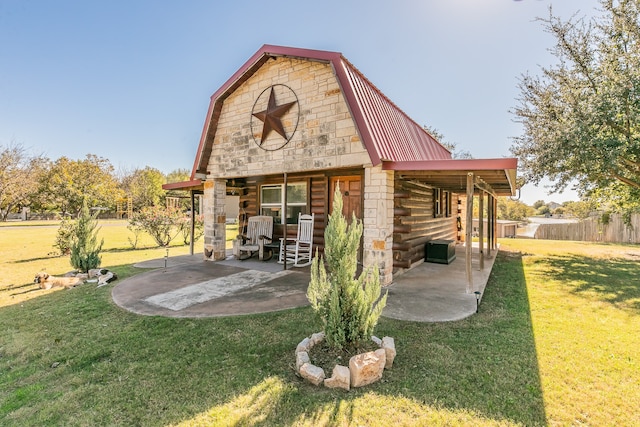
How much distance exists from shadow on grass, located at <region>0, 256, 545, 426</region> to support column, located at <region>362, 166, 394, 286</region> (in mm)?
1806

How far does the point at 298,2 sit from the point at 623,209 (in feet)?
54.0

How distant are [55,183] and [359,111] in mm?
38707

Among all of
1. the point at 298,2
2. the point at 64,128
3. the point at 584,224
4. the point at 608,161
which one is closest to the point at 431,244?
the point at 608,161

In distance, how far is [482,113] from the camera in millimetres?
15055

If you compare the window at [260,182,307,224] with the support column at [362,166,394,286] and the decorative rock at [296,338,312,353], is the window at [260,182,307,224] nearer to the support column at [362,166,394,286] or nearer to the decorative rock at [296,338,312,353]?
the support column at [362,166,394,286]

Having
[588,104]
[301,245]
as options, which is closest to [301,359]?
[301,245]

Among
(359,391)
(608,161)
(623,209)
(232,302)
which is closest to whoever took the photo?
(359,391)

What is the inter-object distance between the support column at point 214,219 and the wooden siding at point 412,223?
523 cm

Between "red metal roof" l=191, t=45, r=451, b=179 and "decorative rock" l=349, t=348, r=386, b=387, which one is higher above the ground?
"red metal roof" l=191, t=45, r=451, b=179

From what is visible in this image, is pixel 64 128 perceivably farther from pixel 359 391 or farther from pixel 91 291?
pixel 359 391

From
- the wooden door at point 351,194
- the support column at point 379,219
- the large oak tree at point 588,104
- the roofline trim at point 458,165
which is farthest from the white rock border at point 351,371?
the large oak tree at point 588,104

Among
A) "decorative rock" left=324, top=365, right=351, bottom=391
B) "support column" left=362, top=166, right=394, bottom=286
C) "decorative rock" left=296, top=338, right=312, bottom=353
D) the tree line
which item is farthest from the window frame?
the tree line

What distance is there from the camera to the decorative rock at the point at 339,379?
8.37 feet

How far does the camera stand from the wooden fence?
50.2 feet
